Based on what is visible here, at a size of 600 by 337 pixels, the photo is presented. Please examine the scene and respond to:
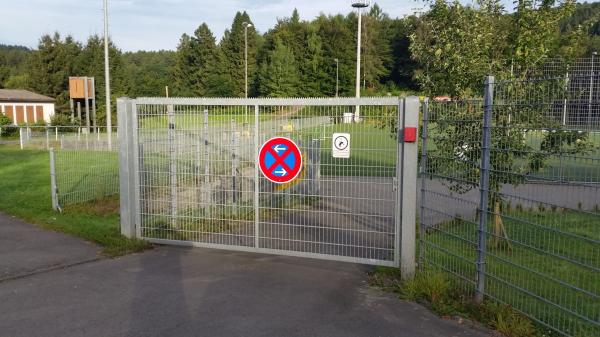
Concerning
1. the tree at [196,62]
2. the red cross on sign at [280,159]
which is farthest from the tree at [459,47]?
the tree at [196,62]

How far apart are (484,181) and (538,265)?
2555 mm

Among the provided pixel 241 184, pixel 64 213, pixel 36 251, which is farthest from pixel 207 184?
pixel 64 213

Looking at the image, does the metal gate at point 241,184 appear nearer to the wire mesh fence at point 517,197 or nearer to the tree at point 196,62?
the wire mesh fence at point 517,197

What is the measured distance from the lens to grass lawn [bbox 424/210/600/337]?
4.98m

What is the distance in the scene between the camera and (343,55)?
86.8 metres

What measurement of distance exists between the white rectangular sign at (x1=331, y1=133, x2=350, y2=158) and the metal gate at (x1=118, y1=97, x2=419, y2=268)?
19cm

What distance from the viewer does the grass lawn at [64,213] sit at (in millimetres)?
7910

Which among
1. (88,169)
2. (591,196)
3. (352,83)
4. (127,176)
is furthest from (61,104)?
(591,196)

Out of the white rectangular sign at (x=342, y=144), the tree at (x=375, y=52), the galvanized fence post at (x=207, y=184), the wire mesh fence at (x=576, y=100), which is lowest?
the galvanized fence post at (x=207, y=184)

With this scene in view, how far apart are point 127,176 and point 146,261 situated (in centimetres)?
142

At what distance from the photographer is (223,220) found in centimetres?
767

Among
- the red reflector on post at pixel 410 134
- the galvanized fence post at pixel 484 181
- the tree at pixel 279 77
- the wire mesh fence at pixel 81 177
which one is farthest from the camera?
the tree at pixel 279 77

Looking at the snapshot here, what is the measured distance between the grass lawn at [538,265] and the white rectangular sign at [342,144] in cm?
136

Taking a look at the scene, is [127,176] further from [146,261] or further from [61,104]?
A: [61,104]
